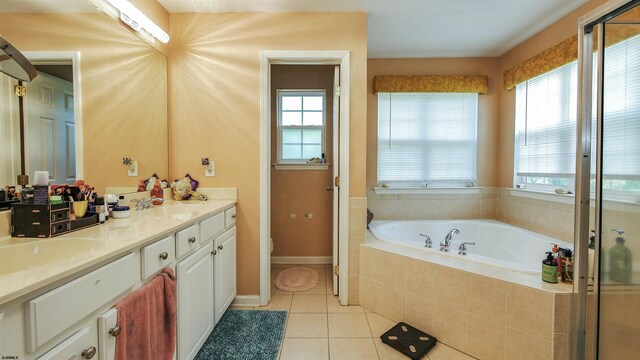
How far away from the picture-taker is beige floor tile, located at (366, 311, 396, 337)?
1756 mm

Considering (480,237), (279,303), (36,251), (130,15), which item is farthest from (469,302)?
(130,15)

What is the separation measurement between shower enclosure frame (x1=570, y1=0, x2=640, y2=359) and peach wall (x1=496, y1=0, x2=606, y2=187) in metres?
1.27

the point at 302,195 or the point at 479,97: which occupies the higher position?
the point at 479,97

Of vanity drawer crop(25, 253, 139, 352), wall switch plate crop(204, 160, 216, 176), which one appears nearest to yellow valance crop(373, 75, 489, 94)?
wall switch plate crop(204, 160, 216, 176)

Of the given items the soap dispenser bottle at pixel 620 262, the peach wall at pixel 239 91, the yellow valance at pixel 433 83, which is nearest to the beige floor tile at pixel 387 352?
the peach wall at pixel 239 91

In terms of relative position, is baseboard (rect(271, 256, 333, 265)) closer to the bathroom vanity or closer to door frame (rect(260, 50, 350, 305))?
door frame (rect(260, 50, 350, 305))

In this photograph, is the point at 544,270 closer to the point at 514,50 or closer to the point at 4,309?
the point at 4,309

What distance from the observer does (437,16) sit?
2.09m

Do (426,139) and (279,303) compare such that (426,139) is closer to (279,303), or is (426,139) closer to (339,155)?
(339,155)

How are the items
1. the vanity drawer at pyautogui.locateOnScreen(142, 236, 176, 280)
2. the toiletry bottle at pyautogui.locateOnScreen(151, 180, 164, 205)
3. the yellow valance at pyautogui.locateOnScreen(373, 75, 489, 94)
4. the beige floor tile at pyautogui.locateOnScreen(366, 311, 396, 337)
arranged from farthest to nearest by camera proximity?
1. the yellow valance at pyautogui.locateOnScreen(373, 75, 489, 94)
2. the toiletry bottle at pyautogui.locateOnScreen(151, 180, 164, 205)
3. the beige floor tile at pyautogui.locateOnScreen(366, 311, 396, 337)
4. the vanity drawer at pyautogui.locateOnScreen(142, 236, 176, 280)

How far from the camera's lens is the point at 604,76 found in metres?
1.18

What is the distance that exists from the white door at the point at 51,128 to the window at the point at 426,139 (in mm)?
2449

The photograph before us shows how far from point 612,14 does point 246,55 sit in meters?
2.09

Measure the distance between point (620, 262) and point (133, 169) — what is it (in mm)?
2782
